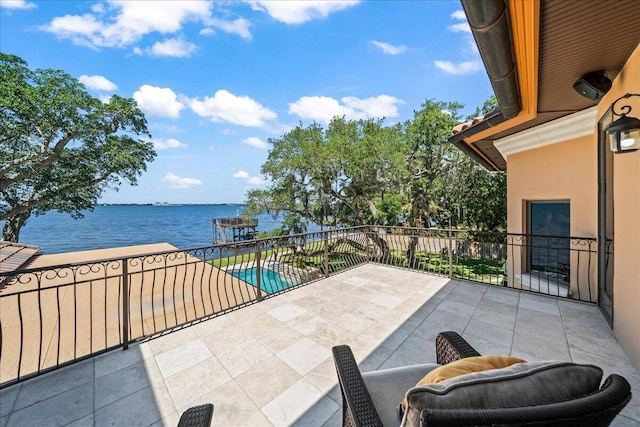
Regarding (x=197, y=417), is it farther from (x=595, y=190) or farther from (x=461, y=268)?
(x=461, y=268)

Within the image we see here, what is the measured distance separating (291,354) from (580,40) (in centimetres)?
362

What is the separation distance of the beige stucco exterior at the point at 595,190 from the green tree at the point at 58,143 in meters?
15.2

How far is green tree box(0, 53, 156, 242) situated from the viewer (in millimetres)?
9609

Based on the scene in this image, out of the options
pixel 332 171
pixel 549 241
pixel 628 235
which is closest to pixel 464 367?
pixel 628 235

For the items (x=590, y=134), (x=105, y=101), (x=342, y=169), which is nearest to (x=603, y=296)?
(x=590, y=134)

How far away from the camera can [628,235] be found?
2424mm

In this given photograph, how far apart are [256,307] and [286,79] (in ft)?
30.7

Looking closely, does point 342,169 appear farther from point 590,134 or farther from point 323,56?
point 590,134

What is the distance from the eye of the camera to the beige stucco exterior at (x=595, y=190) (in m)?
2.26

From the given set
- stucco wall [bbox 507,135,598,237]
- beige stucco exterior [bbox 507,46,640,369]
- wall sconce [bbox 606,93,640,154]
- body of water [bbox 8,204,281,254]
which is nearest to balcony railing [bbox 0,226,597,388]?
stucco wall [bbox 507,135,598,237]

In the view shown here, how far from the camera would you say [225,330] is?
3027 millimetres

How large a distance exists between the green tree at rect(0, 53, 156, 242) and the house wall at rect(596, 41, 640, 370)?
15.1 metres

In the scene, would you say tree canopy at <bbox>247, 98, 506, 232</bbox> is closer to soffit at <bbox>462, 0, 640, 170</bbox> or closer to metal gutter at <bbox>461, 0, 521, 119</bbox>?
soffit at <bbox>462, 0, 640, 170</bbox>

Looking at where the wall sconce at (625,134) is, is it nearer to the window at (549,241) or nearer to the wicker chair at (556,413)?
the wicker chair at (556,413)
